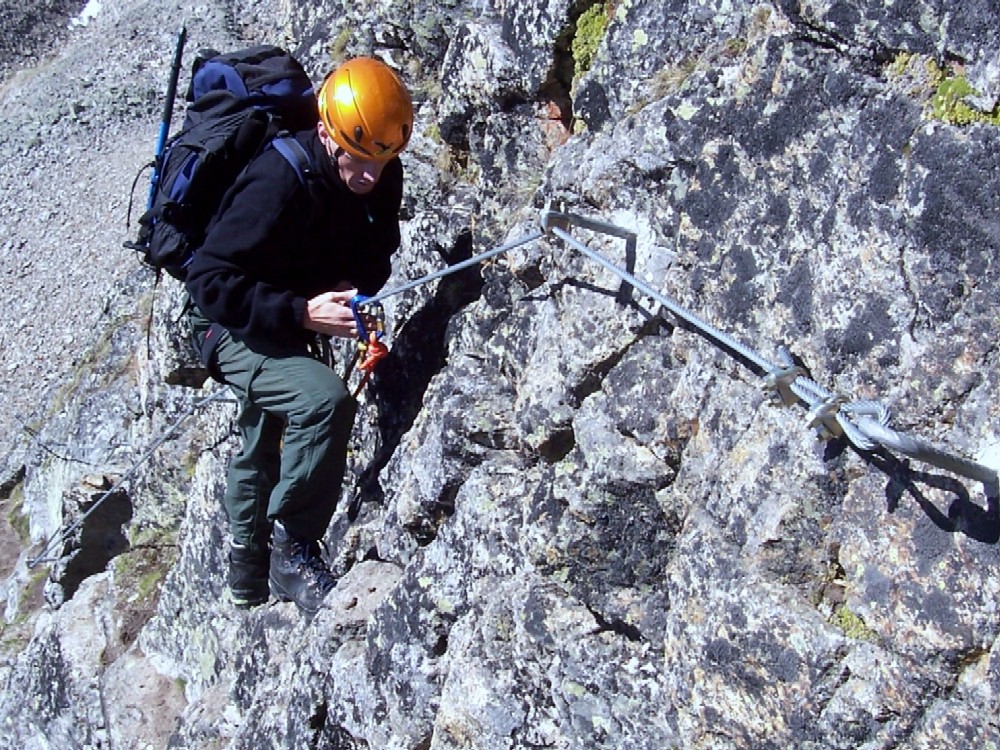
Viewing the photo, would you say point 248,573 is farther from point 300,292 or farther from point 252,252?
point 252,252

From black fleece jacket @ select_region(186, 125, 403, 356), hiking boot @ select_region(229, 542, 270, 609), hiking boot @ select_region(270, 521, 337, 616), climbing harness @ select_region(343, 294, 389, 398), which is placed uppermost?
black fleece jacket @ select_region(186, 125, 403, 356)

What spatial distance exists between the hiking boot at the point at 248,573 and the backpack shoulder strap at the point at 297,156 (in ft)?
14.2

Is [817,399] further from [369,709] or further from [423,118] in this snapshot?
[423,118]

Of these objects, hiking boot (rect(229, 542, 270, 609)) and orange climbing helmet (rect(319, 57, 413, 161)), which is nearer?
orange climbing helmet (rect(319, 57, 413, 161))

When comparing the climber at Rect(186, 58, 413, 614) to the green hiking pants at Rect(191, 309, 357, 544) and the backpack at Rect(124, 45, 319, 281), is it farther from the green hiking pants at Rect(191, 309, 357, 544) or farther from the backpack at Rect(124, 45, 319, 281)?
the backpack at Rect(124, 45, 319, 281)

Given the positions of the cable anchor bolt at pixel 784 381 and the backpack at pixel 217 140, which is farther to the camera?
the backpack at pixel 217 140

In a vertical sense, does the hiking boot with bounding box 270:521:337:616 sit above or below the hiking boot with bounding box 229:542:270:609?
above

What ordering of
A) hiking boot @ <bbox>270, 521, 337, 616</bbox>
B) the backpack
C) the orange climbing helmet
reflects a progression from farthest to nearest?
hiking boot @ <bbox>270, 521, 337, 616</bbox>, the backpack, the orange climbing helmet

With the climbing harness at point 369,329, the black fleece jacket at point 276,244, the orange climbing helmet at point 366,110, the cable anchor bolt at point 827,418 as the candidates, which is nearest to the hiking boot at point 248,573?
the climbing harness at point 369,329

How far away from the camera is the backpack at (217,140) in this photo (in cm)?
839

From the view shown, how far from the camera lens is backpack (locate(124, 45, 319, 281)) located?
8.39 metres

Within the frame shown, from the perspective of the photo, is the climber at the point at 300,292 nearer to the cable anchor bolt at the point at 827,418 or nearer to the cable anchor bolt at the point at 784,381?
the cable anchor bolt at the point at 784,381

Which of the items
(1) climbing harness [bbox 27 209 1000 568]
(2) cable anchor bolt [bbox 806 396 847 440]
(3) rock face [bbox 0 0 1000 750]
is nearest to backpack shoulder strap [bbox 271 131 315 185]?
(1) climbing harness [bbox 27 209 1000 568]

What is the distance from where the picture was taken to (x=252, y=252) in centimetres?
834
